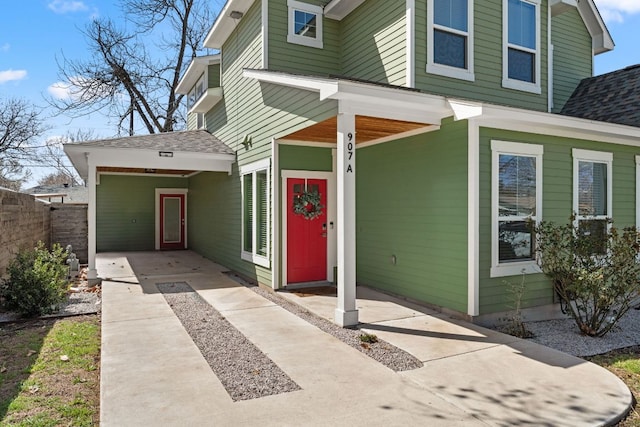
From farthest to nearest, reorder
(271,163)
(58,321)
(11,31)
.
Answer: (11,31), (271,163), (58,321)

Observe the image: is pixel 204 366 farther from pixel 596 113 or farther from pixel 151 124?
pixel 151 124

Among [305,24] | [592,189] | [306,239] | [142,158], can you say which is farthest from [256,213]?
[592,189]

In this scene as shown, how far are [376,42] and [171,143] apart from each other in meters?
5.36

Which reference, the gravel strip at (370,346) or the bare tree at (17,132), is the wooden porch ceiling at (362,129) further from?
the bare tree at (17,132)

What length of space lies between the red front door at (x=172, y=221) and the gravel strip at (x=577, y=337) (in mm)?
12421

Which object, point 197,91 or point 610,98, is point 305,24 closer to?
point 197,91

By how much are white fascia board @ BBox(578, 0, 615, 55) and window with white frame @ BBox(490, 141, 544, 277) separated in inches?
227

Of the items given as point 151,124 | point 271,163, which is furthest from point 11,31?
point 271,163

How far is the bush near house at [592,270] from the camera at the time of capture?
5449 mm

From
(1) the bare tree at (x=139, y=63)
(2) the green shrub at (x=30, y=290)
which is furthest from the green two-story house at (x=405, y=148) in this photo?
(1) the bare tree at (x=139, y=63)

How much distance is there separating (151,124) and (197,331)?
1825cm

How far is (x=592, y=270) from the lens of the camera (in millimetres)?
5531

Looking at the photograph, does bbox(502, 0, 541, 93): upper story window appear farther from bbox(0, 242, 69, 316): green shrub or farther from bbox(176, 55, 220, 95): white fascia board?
bbox(0, 242, 69, 316): green shrub

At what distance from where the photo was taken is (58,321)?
19.7 ft
